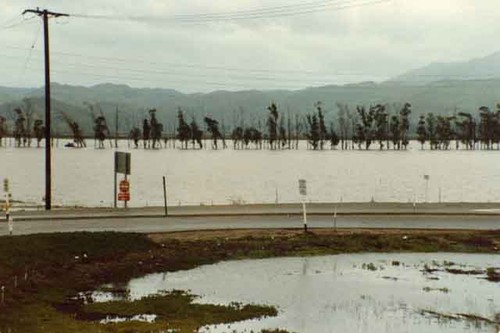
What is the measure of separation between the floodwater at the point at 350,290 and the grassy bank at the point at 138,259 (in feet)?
3.25

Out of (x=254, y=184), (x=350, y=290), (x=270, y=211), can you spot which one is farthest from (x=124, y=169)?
(x=254, y=184)

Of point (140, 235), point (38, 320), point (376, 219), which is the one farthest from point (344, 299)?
point (376, 219)

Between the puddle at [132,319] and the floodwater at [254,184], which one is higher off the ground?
the puddle at [132,319]

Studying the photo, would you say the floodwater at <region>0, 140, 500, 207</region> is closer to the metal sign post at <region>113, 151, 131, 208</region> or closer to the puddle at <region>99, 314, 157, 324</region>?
the metal sign post at <region>113, 151, 131, 208</region>

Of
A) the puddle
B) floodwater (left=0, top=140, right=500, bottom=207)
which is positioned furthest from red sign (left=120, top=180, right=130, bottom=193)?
the puddle

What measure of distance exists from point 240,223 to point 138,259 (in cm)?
978

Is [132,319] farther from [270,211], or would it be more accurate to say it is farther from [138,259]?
[270,211]

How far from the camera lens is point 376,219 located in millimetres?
37906

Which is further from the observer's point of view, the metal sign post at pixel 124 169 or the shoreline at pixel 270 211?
the metal sign post at pixel 124 169

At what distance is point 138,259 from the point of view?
87.7 feet

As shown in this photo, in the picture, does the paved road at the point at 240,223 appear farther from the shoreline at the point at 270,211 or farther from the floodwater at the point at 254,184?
the floodwater at the point at 254,184

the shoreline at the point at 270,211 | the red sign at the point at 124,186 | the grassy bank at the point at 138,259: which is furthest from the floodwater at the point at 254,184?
the grassy bank at the point at 138,259

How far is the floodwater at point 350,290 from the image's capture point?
720 inches

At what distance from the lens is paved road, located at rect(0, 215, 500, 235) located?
3306cm
